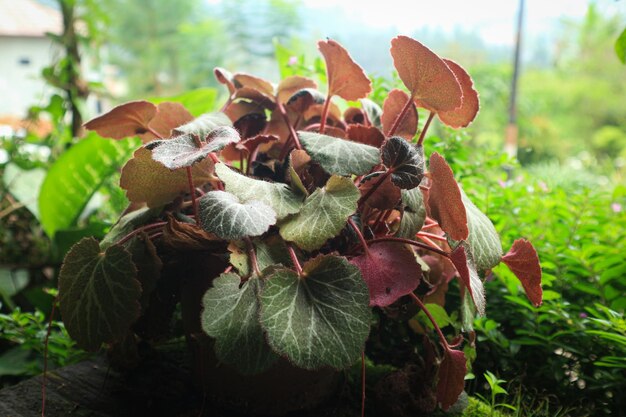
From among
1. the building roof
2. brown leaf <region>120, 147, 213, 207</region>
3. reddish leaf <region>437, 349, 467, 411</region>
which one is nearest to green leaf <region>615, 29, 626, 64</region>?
reddish leaf <region>437, 349, 467, 411</region>

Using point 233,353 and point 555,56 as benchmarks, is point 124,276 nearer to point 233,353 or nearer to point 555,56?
point 233,353

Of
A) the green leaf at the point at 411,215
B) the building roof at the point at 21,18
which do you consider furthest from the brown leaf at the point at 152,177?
the building roof at the point at 21,18

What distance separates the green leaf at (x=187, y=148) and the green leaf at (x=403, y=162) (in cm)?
17

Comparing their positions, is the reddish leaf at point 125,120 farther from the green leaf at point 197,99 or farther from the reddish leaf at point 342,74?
the green leaf at point 197,99

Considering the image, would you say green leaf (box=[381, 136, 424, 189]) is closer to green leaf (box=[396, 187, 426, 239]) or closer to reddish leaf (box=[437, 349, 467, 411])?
green leaf (box=[396, 187, 426, 239])

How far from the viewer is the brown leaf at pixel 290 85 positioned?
0.75m

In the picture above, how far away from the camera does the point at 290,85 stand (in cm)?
76

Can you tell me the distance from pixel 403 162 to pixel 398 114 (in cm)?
18

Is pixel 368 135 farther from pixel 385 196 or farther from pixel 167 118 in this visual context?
pixel 167 118

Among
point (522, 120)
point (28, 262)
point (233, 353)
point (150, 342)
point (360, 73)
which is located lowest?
point (522, 120)

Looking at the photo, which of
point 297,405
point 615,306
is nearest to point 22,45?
point 297,405

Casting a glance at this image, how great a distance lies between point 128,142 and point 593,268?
106cm

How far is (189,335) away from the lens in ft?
2.18

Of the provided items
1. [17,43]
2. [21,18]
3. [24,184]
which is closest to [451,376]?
[24,184]
